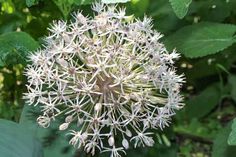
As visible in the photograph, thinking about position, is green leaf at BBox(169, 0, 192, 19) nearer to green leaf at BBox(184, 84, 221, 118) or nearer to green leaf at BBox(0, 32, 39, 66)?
green leaf at BBox(0, 32, 39, 66)

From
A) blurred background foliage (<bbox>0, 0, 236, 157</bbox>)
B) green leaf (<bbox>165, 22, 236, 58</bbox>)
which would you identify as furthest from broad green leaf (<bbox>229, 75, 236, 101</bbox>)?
green leaf (<bbox>165, 22, 236, 58</bbox>)

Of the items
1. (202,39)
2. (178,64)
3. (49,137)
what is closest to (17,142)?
(49,137)

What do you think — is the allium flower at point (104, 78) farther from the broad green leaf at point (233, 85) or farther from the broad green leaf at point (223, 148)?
the broad green leaf at point (233, 85)

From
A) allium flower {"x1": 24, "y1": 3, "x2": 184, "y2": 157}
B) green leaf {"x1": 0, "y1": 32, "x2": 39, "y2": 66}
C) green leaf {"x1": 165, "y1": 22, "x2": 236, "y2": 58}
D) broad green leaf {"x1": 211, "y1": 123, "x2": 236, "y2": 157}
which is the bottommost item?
broad green leaf {"x1": 211, "y1": 123, "x2": 236, "y2": 157}

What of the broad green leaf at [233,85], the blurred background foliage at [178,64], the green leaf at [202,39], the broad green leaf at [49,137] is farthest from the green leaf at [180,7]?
the broad green leaf at [233,85]

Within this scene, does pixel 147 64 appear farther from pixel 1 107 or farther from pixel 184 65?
pixel 184 65

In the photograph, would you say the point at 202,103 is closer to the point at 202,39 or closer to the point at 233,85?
the point at 233,85

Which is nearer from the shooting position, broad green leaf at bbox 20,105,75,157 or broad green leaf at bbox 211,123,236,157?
broad green leaf at bbox 20,105,75,157
